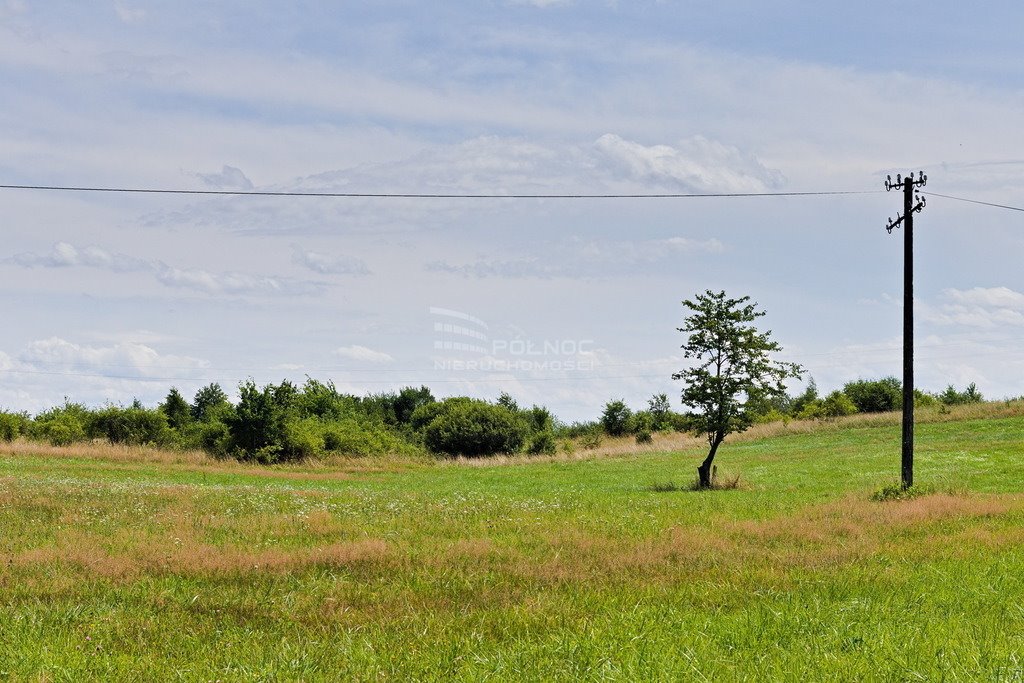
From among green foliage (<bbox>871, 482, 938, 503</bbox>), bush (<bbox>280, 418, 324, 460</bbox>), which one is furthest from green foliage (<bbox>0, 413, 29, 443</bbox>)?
green foliage (<bbox>871, 482, 938, 503</bbox>)

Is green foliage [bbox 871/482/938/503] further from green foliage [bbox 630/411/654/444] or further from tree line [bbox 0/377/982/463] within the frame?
green foliage [bbox 630/411/654/444]

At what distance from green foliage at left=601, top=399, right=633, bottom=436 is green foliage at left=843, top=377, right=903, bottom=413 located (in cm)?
2569

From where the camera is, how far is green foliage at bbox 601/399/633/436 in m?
92.6

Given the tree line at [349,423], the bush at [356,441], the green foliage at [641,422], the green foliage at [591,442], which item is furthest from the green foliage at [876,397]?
the bush at [356,441]

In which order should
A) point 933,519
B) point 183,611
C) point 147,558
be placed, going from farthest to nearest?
point 933,519, point 147,558, point 183,611

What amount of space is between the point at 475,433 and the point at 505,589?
6756cm

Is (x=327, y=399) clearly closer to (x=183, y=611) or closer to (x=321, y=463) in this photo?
(x=321, y=463)

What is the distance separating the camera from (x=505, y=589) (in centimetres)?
1191

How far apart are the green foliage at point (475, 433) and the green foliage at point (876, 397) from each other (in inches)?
1561

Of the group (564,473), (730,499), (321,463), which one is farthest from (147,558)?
(321,463)

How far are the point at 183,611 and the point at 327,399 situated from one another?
244 ft

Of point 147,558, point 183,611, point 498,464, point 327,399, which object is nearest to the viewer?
point 183,611

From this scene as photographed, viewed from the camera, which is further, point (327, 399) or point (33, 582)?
point (327, 399)

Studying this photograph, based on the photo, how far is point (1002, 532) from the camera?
17.7 m
